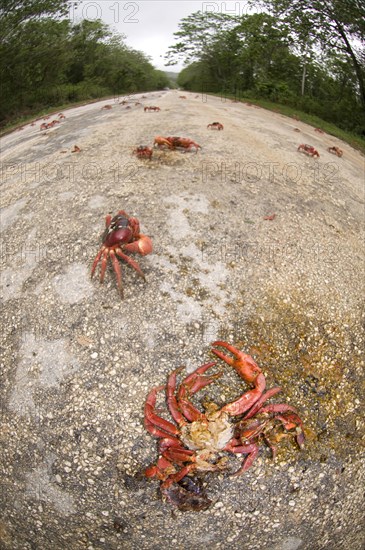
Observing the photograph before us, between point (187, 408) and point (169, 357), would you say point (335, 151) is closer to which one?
point (169, 357)

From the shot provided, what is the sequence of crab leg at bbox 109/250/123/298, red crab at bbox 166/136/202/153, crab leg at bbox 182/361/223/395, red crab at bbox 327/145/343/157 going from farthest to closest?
red crab at bbox 327/145/343/157 < red crab at bbox 166/136/202/153 < crab leg at bbox 109/250/123/298 < crab leg at bbox 182/361/223/395

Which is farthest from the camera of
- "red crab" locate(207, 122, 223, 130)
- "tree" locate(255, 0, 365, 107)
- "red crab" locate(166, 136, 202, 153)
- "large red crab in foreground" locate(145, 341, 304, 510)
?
"tree" locate(255, 0, 365, 107)

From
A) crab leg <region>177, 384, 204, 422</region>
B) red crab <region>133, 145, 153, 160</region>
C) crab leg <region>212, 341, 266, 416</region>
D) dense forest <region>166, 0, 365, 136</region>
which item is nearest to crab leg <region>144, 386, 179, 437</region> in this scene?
crab leg <region>177, 384, 204, 422</region>

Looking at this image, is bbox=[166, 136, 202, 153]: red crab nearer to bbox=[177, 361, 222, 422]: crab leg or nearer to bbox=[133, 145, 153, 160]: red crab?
bbox=[133, 145, 153, 160]: red crab

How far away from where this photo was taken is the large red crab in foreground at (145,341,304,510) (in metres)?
3.40

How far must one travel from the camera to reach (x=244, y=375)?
378cm

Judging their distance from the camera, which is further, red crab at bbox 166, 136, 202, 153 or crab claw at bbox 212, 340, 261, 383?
red crab at bbox 166, 136, 202, 153

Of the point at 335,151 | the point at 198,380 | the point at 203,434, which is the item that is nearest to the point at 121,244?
the point at 198,380

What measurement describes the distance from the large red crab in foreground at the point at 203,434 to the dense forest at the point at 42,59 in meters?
20.7

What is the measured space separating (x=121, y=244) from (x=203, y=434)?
7.22ft

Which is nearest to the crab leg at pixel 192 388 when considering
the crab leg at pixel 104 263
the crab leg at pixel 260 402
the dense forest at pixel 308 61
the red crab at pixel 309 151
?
the crab leg at pixel 260 402

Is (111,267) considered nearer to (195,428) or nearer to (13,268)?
(13,268)

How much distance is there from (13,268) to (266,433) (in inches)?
A: 138

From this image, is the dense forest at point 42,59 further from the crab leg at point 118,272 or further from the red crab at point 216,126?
the crab leg at point 118,272
